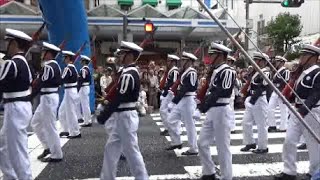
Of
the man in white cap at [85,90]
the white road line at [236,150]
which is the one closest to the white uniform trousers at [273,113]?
the white road line at [236,150]

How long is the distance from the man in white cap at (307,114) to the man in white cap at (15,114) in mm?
3539

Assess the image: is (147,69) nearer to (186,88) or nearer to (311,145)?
(186,88)

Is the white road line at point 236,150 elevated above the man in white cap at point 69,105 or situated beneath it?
situated beneath

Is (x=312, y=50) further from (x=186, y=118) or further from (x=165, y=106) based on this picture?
(x=165, y=106)

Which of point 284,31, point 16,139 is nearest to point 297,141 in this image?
point 16,139

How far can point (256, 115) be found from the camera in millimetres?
9180

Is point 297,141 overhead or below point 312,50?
below

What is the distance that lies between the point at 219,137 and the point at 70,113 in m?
5.03

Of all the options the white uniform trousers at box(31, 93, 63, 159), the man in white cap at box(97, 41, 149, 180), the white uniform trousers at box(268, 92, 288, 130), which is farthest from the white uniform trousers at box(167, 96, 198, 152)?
the white uniform trousers at box(268, 92, 288, 130)

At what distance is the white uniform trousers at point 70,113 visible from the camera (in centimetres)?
1095

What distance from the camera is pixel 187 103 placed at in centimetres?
910

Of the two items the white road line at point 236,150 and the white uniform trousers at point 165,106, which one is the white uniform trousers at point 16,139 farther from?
the white uniform trousers at point 165,106

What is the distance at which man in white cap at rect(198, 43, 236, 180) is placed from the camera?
675 cm

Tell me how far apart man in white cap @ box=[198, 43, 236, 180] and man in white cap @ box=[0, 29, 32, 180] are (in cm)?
247
